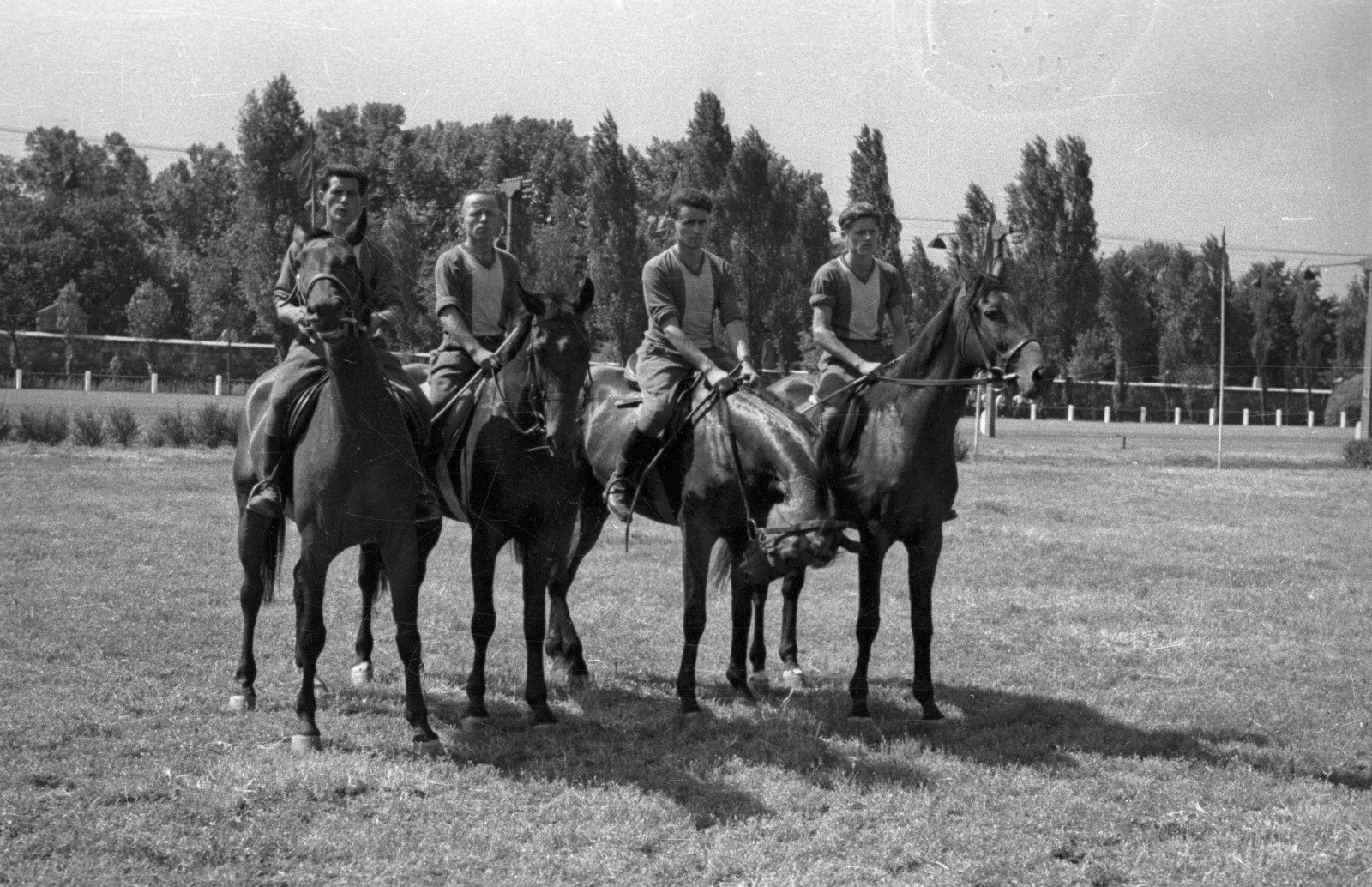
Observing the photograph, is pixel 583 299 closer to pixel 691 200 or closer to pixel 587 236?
pixel 691 200

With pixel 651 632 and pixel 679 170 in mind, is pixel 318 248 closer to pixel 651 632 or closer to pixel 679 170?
pixel 651 632

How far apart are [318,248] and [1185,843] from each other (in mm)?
5245

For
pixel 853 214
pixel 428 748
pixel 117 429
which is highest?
pixel 853 214

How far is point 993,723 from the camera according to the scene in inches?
310

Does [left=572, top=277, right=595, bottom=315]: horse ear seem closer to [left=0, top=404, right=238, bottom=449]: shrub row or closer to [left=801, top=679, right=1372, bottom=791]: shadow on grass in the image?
[left=801, top=679, right=1372, bottom=791]: shadow on grass

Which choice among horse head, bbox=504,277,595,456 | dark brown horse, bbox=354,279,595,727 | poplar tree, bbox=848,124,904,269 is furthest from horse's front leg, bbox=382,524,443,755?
poplar tree, bbox=848,124,904,269

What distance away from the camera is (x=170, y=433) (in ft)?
90.7

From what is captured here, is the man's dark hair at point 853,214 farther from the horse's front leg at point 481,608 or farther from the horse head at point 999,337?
the horse's front leg at point 481,608

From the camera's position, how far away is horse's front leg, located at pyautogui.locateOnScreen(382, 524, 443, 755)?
6.80 meters

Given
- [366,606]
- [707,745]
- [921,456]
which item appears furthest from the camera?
[366,606]

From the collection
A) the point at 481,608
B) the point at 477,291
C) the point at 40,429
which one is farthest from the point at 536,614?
the point at 40,429

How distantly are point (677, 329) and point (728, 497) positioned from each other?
1.25m

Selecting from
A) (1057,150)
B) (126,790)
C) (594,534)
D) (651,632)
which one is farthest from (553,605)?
(1057,150)

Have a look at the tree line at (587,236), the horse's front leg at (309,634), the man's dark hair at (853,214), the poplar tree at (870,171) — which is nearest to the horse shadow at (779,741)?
the horse's front leg at (309,634)
